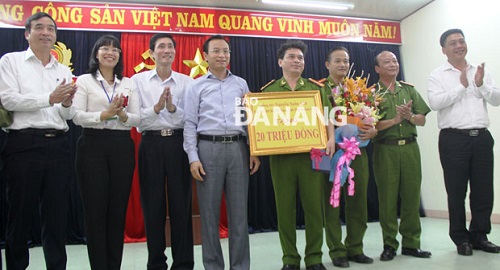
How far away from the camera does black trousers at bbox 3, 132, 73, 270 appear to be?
93.4 inches

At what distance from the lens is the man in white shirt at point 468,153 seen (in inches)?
123

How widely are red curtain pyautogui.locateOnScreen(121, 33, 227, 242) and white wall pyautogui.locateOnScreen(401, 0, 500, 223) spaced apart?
3159mm

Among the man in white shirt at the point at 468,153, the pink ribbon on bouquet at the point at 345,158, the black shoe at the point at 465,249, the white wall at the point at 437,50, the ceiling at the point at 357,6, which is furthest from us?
the ceiling at the point at 357,6

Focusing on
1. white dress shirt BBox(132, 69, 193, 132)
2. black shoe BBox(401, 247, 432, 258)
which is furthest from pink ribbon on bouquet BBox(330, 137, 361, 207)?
white dress shirt BBox(132, 69, 193, 132)

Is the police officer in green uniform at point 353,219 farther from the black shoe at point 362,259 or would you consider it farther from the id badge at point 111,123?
the id badge at point 111,123

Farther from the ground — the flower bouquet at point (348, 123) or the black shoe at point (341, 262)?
the flower bouquet at point (348, 123)

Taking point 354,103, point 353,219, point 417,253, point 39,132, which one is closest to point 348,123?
point 354,103

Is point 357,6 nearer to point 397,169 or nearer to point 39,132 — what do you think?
point 397,169

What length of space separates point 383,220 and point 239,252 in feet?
4.43

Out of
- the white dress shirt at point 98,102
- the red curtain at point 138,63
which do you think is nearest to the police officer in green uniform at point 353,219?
the white dress shirt at point 98,102

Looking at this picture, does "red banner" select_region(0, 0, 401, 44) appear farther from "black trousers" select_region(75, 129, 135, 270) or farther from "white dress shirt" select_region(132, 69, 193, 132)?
"black trousers" select_region(75, 129, 135, 270)

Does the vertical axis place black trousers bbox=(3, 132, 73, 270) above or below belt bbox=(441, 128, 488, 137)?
below

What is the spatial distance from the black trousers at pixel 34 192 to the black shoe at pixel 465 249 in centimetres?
297

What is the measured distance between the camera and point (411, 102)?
3098 mm
